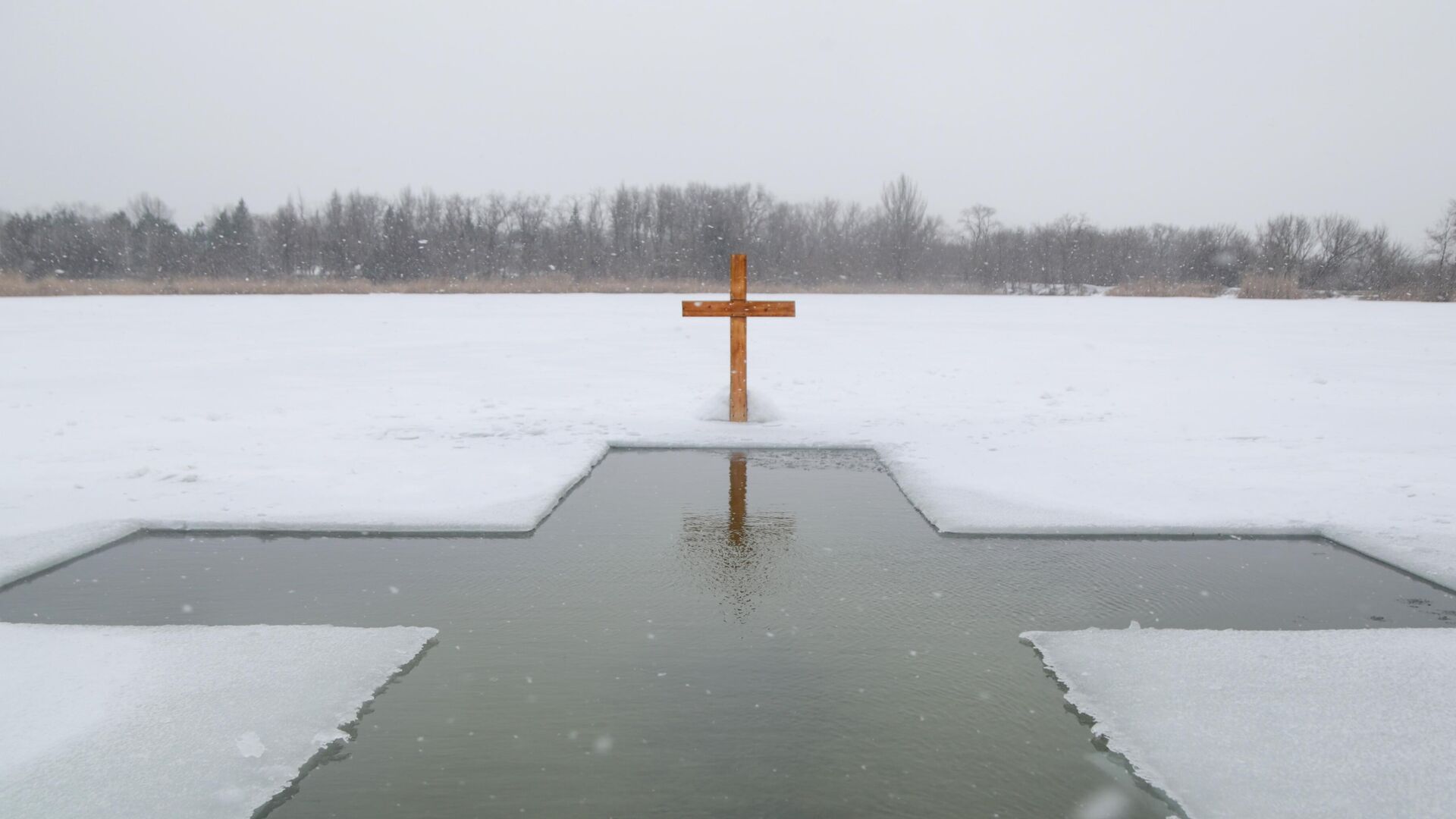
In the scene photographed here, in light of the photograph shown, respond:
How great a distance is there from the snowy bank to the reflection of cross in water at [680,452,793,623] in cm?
93

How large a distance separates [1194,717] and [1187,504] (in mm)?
3043

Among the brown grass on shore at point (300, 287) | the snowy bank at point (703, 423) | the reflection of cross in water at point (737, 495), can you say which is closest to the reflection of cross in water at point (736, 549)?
the reflection of cross in water at point (737, 495)

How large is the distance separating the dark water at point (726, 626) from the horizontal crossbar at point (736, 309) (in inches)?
103

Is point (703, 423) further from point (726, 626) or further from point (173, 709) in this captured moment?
point (173, 709)

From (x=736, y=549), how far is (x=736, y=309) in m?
3.97

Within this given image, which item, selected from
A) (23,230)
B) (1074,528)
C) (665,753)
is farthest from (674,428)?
(23,230)

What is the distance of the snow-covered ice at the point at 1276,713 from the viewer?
246 cm

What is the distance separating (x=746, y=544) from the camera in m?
4.73

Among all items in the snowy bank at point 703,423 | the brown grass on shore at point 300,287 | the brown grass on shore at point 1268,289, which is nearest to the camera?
the snowy bank at point 703,423

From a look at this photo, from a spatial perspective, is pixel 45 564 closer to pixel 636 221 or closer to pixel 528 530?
pixel 528 530

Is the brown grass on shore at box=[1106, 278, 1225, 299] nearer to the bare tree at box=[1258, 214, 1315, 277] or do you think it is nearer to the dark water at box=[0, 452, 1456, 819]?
the bare tree at box=[1258, 214, 1315, 277]

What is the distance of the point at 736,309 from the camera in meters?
8.27

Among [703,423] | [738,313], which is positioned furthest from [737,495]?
[738,313]

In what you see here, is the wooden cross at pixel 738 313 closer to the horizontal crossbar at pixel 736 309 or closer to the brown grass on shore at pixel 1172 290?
the horizontal crossbar at pixel 736 309
